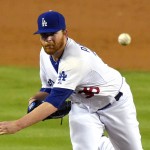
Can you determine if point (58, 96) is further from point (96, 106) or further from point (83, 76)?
point (96, 106)

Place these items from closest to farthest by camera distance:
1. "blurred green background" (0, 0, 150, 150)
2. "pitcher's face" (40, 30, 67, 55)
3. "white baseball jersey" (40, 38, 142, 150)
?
1. "pitcher's face" (40, 30, 67, 55)
2. "white baseball jersey" (40, 38, 142, 150)
3. "blurred green background" (0, 0, 150, 150)

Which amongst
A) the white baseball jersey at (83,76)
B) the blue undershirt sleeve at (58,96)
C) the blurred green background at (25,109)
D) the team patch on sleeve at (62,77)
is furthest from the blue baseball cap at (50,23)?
the blurred green background at (25,109)

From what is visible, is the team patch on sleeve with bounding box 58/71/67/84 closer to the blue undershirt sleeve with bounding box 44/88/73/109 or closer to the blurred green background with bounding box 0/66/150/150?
the blue undershirt sleeve with bounding box 44/88/73/109

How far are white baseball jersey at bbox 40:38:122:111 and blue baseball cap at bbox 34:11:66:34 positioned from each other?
0.90 feet

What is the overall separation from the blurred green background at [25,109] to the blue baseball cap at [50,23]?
9.04ft

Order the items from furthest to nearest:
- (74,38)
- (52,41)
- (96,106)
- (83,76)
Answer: (74,38)
(96,106)
(83,76)
(52,41)

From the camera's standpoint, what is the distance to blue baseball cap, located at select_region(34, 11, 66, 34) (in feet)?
21.9

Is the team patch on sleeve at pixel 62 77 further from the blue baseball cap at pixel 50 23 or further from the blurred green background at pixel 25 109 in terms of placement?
the blurred green background at pixel 25 109

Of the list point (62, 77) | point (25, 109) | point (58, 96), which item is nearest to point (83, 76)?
point (62, 77)

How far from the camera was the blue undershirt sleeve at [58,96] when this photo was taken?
6664 mm

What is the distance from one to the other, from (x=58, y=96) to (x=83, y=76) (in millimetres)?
340

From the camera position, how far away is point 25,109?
35.8ft

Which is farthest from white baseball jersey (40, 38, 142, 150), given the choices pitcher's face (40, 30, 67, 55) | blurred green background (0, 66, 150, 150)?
blurred green background (0, 66, 150, 150)

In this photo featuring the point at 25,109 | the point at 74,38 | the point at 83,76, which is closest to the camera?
the point at 83,76
